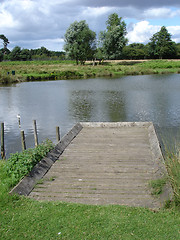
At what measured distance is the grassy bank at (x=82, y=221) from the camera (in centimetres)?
408

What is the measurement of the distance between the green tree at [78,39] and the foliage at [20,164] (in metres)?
58.8

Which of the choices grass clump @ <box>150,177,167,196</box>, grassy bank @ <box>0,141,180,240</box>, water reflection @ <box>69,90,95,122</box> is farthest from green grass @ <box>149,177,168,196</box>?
water reflection @ <box>69,90,95,122</box>

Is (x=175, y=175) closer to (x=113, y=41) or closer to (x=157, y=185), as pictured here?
(x=157, y=185)

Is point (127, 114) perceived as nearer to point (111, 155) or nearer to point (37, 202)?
point (111, 155)

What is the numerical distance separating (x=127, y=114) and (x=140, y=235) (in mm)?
13379

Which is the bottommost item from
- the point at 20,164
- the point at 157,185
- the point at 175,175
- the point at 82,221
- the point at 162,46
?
the point at 82,221

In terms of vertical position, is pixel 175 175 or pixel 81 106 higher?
pixel 175 175

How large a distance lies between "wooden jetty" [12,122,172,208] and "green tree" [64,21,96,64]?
56804 millimetres

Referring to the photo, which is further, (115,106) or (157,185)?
(115,106)

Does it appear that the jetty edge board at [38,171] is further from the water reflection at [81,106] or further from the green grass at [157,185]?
the water reflection at [81,106]

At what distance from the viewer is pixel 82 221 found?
14.4 ft

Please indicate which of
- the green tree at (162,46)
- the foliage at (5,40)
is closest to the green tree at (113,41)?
the green tree at (162,46)

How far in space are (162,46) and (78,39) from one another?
29989 millimetres

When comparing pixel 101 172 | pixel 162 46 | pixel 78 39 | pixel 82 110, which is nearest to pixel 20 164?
pixel 101 172
